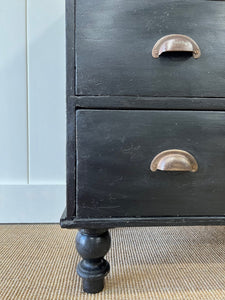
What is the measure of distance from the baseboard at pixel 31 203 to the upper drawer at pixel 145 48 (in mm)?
557

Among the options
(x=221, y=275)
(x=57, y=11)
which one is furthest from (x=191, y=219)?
(x=57, y=11)

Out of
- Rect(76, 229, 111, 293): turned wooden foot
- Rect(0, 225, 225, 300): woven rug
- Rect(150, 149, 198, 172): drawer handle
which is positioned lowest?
Rect(0, 225, 225, 300): woven rug

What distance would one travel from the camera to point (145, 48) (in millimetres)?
529

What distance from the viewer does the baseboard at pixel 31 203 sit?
3.21ft

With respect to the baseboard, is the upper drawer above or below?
above

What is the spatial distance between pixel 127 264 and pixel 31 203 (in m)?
0.44

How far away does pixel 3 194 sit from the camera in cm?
98

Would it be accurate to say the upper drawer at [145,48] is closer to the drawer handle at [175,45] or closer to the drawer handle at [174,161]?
the drawer handle at [175,45]

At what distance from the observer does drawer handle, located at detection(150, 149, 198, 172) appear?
0.53 metres

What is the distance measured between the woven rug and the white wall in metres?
0.11

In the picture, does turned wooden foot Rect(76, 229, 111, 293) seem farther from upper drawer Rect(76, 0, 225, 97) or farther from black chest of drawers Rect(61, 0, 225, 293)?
upper drawer Rect(76, 0, 225, 97)

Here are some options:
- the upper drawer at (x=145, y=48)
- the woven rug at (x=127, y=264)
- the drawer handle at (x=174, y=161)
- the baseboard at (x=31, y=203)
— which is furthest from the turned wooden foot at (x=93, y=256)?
the baseboard at (x=31, y=203)

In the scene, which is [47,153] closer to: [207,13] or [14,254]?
[14,254]

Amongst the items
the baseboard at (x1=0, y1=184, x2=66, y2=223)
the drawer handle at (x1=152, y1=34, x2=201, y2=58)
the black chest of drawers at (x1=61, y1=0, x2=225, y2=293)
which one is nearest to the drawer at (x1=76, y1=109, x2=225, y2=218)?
the black chest of drawers at (x1=61, y1=0, x2=225, y2=293)
